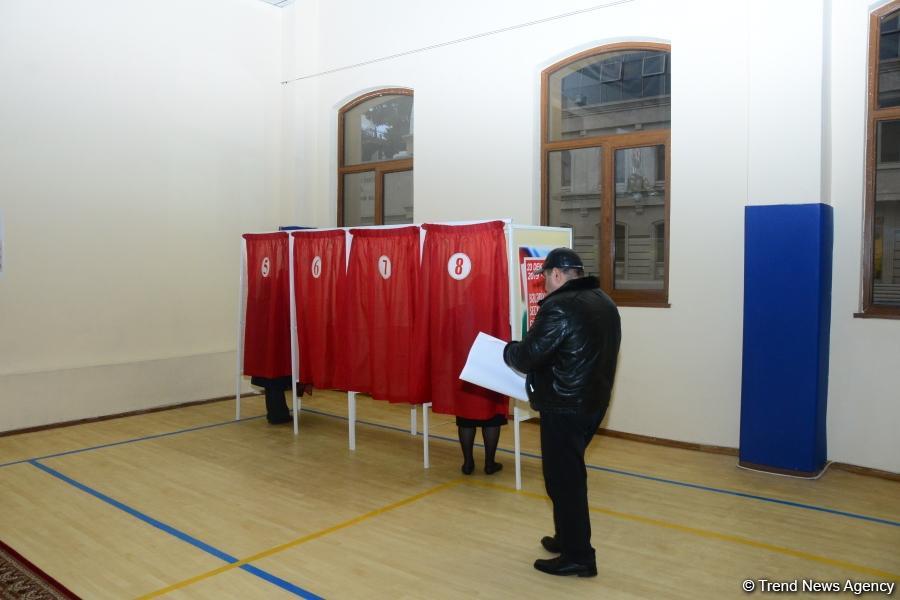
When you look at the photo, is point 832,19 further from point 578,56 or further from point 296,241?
point 296,241

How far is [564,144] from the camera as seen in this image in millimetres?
5898

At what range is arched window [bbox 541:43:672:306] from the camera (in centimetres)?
550

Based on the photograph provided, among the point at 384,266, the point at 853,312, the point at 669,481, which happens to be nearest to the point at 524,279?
the point at 384,266

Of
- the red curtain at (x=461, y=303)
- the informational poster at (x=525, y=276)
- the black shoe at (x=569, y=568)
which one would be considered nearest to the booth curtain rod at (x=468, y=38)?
the informational poster at (x=525, y=276)

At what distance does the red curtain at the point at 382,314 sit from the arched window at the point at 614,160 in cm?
175

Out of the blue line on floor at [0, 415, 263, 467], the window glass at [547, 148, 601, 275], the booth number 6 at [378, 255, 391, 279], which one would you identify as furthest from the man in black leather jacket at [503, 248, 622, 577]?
the blue line on floor at [0, 415, 263, 467]

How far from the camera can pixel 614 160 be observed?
18.6 ft

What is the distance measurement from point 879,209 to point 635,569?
10.1ft

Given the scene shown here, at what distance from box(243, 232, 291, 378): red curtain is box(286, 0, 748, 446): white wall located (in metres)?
1.66

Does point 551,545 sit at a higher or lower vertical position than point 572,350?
lower

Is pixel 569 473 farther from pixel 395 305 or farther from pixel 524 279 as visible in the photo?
pixel 395 305

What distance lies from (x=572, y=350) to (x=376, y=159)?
5.12 metres

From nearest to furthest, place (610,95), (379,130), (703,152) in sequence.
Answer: (703,152) < (610,95) < (379,130)

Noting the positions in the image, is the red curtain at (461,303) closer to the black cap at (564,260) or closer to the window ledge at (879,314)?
the black cap at (564,260)
